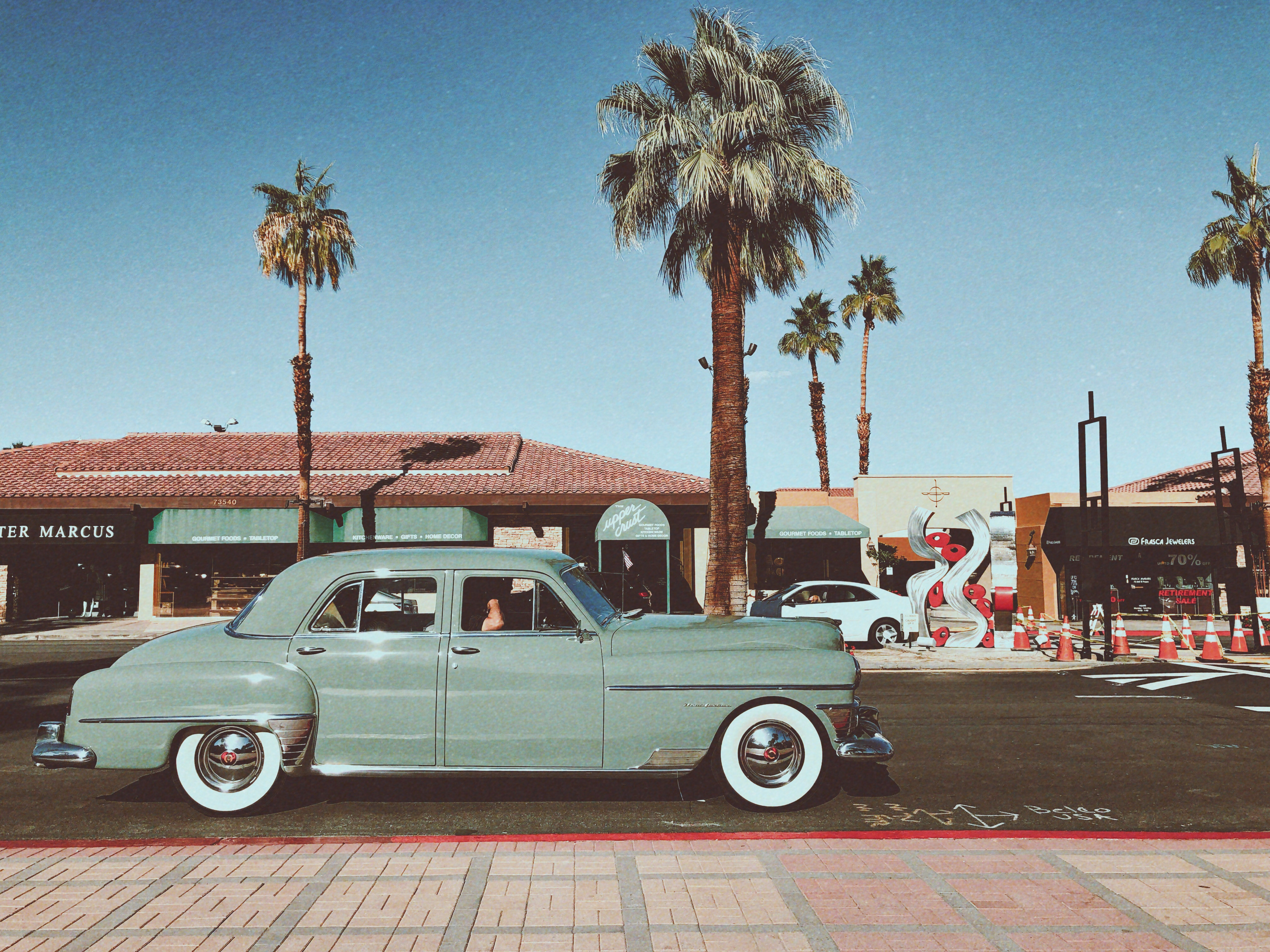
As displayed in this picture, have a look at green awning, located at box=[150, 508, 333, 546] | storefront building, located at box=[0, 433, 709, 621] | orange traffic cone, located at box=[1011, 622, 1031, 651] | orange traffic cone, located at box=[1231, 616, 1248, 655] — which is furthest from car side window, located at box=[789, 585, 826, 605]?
green awning, located at box=[150, 508, 333, 546]

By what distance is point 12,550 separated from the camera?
27.2m

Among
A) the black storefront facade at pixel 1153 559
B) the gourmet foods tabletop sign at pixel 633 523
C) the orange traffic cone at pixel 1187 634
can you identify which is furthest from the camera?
the black storefront facade at pixel 1153 559

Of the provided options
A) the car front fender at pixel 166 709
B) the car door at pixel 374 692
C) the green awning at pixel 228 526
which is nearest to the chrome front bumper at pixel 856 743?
the car door at pixel 374 692

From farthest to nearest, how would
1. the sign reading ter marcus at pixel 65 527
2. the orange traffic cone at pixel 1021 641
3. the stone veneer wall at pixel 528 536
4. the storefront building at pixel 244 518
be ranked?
the stone veneer wall at pixel 528 536 < the storefront building at pixel 244 518 < the sign reading ter marcus at pixel 65 527 < the orange traffic cone at pixel 1021 641

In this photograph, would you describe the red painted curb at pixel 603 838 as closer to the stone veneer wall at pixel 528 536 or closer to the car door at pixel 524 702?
the car door at pixel 524 702

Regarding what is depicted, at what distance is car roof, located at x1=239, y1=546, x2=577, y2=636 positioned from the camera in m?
6.01

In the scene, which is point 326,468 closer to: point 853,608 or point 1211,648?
point 853,608

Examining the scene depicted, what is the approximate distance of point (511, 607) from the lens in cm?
603

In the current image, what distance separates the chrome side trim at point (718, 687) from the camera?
5.77 metres

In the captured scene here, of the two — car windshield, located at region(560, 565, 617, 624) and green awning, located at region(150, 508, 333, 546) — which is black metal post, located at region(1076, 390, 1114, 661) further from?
green awning, located at region(150, 508, 333, 546)

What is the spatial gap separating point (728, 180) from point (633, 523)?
9.24 metres

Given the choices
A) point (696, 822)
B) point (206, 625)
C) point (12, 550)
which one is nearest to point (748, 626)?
point (696, 822)

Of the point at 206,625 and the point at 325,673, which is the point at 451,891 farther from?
the point at 206,625

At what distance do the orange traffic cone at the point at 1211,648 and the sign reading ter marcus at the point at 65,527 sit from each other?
26799mm
